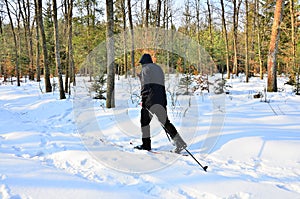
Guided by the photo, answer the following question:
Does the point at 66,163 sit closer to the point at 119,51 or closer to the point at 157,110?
the point at 157,110

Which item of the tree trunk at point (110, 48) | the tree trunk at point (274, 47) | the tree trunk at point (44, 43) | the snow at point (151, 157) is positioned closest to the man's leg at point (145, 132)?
the snow at point (151, 157)

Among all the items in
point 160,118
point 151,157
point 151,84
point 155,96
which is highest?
point 151,84

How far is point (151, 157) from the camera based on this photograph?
13.7ft

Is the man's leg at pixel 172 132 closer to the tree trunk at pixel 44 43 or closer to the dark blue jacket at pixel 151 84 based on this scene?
the dark blue jacket at pixel 151 84

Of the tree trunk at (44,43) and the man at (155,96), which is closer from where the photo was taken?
the man at (155,96)

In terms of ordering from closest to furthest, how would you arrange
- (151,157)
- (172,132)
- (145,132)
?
(151,157) < (172,132) < (145,132)

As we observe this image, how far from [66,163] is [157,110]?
1898 mm

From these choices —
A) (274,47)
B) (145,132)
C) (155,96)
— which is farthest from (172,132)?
(274,47)

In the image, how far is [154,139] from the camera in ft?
17.2

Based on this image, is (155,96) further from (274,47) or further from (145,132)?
(274,47)

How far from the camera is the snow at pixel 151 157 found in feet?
9.52

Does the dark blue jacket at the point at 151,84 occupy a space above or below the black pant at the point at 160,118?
above

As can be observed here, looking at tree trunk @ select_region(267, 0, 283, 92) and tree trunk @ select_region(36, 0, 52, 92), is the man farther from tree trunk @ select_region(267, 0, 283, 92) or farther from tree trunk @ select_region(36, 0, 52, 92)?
tree trunk @ select_region(36, 0, 52, 92)

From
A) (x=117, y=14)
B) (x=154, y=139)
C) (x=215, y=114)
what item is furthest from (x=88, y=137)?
(x=117, y=14)
